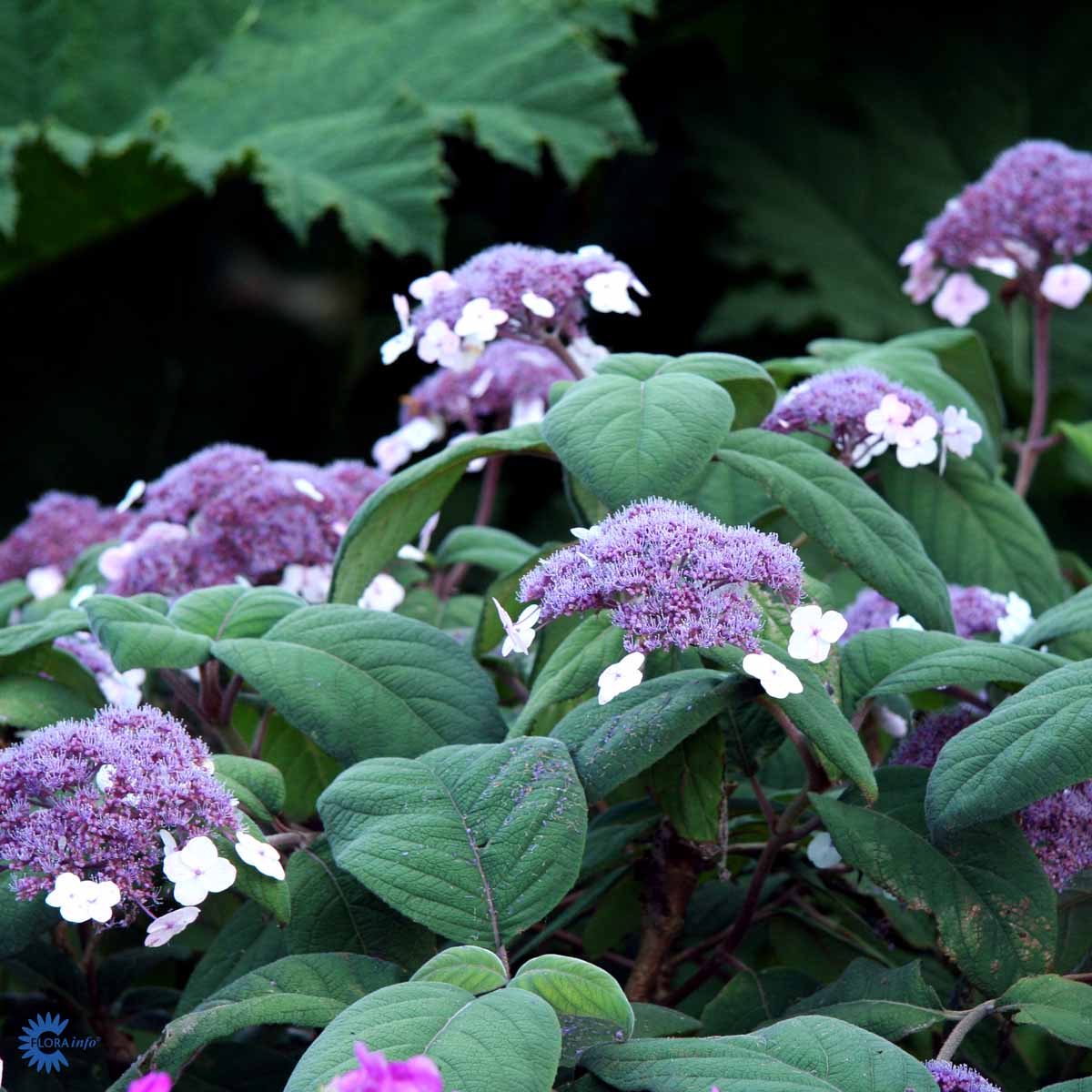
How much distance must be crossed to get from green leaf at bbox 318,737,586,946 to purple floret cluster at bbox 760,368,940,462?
1.16 ft

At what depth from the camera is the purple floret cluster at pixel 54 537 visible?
147cm

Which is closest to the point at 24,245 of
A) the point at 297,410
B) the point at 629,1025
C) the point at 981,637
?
the point at 297,410

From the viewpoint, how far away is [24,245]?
293cm

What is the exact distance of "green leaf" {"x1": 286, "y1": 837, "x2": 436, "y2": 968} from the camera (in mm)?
827

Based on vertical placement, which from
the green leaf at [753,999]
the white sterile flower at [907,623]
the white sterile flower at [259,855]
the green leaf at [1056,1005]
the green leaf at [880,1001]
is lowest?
the green leaf at [753,999]

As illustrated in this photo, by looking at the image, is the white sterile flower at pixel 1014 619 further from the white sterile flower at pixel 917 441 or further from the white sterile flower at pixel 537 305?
the white sterile flower at pixel 537 305

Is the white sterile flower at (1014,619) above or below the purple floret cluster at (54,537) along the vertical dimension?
above

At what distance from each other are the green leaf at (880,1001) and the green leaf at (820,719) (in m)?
0.10

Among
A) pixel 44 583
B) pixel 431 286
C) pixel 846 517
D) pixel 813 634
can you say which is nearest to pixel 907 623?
pixel 846 517

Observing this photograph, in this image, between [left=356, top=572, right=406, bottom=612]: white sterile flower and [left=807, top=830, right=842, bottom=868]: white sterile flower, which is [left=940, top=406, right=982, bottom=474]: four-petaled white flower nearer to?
[left=807, top=830, right=842, bottom=868]: white sterile flower

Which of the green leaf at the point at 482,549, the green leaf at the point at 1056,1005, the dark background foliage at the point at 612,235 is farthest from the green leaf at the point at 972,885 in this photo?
the dark background foliage at the point at 612,235

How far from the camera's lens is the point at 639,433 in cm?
86

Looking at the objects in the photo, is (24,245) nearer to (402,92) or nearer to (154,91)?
(154,91)

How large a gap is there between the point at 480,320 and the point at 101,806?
1.49 feet
